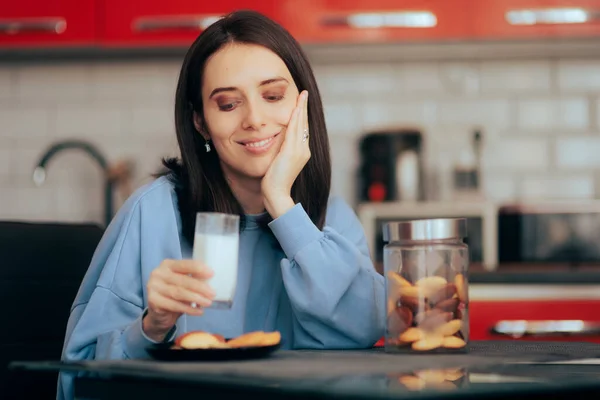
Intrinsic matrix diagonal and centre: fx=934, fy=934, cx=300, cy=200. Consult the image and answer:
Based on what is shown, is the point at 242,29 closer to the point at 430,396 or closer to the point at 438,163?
the point at 430,396

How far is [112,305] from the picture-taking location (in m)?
1.44

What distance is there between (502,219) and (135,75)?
1505 mm

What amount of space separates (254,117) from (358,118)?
75.1 inches

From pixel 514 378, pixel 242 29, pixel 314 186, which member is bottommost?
pixel 514 378

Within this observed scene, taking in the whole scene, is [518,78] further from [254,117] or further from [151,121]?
[254,117]

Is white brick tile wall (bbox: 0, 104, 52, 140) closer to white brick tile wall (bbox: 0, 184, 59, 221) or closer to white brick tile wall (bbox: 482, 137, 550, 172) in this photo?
white brick tile wall (bbox: 0, 184, 59, 221)

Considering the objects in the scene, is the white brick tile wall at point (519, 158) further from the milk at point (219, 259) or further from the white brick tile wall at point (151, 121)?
the milk at point (219, 259)

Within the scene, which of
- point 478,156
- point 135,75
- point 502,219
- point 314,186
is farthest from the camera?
point 135,75

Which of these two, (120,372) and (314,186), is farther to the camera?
(314,186)

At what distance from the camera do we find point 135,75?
3615 mm

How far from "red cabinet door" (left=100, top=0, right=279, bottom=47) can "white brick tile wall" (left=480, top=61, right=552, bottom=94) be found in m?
0.89

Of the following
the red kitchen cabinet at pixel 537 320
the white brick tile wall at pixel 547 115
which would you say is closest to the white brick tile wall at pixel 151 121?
the white brick tile wall at pixel 547 115

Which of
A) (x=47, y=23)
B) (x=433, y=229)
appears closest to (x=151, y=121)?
(x=47, y=23)

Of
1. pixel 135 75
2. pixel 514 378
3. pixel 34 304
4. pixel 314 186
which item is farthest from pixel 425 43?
pixel 514 378
